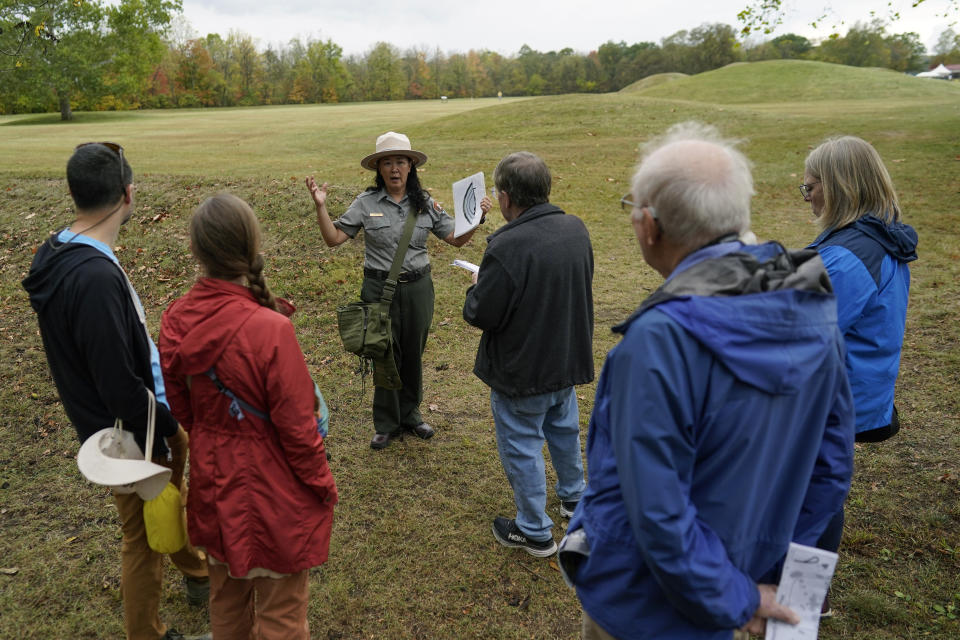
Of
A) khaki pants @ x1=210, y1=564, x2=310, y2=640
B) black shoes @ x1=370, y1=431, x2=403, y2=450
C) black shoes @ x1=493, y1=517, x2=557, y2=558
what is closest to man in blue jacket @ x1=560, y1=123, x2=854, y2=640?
khaki pants @ x1=210, y1=564, x2=310, y2=640

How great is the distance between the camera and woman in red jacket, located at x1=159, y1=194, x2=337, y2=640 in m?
2.29

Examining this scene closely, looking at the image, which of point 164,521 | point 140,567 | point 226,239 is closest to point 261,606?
point 164,521

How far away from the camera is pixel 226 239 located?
7.68ft

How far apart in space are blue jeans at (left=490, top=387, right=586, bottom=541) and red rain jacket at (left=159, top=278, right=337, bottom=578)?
134 cm

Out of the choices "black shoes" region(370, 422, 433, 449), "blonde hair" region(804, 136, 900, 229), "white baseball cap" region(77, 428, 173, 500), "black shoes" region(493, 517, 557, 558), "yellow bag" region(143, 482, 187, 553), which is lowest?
"black shoes" region(493, 517, 557, 558)

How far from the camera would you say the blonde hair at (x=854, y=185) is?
2918 mm

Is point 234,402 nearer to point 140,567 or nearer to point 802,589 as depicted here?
point 140,567

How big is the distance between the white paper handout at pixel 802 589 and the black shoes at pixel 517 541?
2268 mm

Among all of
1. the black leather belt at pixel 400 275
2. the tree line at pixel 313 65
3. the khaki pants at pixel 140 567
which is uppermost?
the tree line at pixel 313 65

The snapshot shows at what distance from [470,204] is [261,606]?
302cm

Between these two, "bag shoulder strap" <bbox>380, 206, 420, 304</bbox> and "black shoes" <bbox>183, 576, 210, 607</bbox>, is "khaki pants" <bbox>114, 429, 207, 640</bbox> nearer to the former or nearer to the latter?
"black shoes" <bbox>183, 576, 210, 607</bbox>

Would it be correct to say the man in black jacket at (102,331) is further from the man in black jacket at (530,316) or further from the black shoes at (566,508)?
the black shoes at (566,508)

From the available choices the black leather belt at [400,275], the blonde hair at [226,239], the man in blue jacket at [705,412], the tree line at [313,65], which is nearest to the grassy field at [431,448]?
the black leather belt at [400,275]

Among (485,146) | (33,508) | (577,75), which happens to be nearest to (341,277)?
(33,508)
